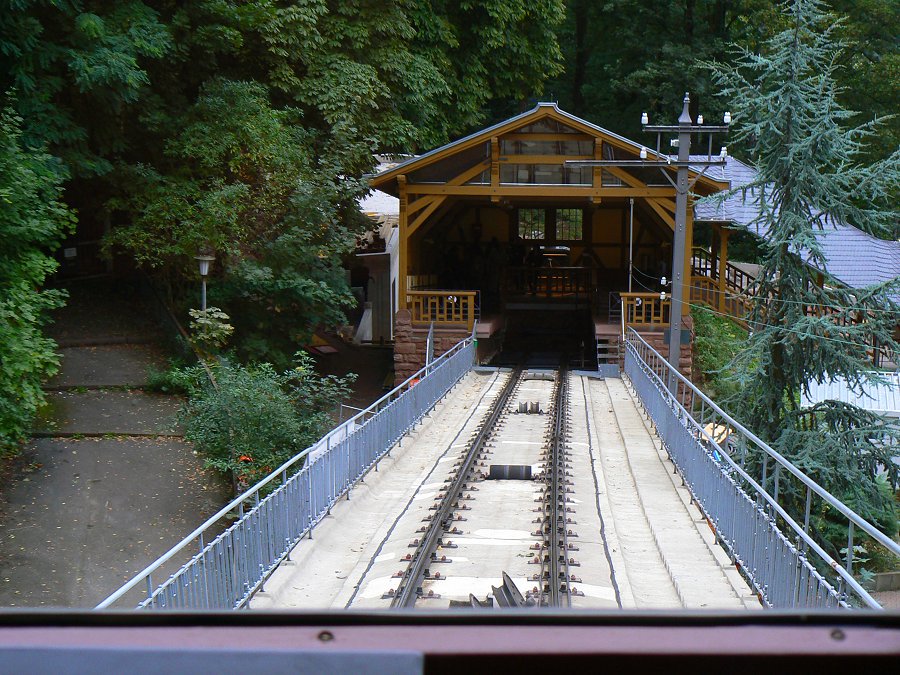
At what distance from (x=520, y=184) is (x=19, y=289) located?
14.5 metres

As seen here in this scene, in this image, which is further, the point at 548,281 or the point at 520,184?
the point at 548,281

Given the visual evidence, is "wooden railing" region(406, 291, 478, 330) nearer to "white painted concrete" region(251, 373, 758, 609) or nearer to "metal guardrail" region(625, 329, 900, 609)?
"white painted concrete" region(251, 373, 758, 609)

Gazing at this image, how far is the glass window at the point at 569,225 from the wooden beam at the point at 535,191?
10897mm

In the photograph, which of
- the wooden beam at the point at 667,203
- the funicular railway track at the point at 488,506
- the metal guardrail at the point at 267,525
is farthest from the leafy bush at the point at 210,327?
the wooden beam at the point at 667,203

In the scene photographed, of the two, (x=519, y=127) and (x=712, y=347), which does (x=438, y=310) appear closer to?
(x=519, y=127)

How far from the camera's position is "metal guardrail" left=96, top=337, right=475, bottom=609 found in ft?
22.3

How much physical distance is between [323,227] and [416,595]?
54.5 ft

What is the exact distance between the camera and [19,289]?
1482 centimetres

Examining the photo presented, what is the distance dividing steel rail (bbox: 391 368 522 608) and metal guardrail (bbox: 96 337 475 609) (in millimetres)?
1243

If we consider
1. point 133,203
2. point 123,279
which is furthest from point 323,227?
point 123,279

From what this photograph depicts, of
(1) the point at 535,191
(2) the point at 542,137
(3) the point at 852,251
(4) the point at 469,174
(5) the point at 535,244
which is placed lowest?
(3) the point at 852,251

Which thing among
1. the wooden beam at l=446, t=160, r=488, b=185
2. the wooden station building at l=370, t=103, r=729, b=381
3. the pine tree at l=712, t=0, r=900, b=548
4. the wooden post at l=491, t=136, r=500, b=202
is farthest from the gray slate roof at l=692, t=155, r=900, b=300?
the pine tree at l=712, t=0, r=900, b=548

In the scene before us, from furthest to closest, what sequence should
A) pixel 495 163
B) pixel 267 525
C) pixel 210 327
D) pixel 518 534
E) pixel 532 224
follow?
pixel 532 224 < pixel 495 163 < pixel 210 327 < pixel 518 534 < pixel 267 525

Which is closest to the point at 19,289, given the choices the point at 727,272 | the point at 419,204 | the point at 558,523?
the point at 558,523
